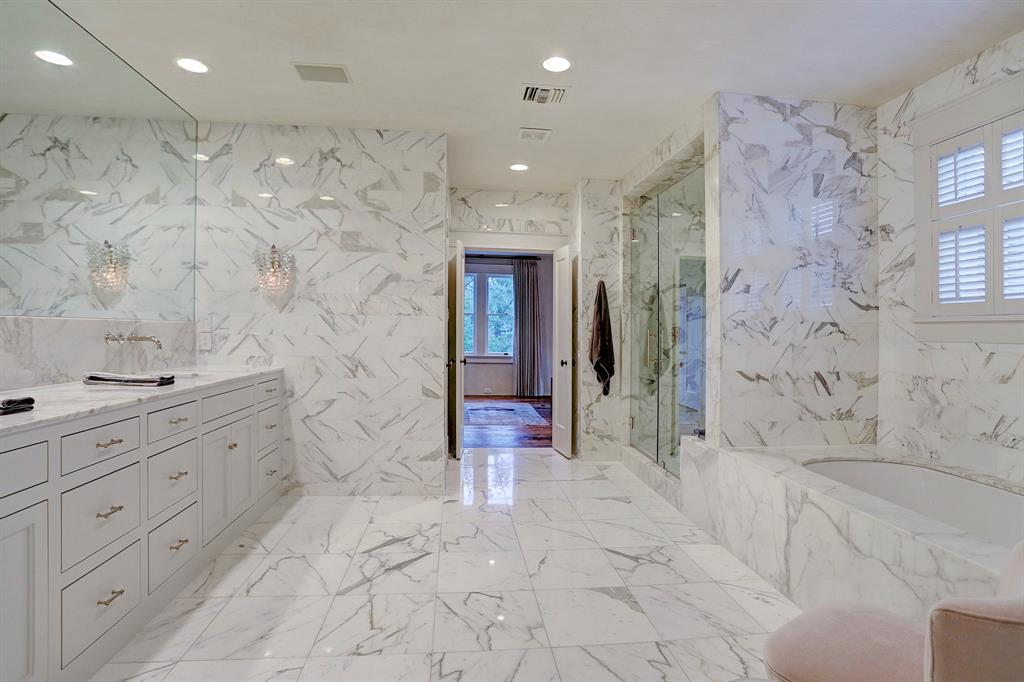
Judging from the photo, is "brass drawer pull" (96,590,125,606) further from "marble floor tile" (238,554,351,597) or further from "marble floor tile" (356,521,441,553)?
"marble floor tile" (356,521,441,553)

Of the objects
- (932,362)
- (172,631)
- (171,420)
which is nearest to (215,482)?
(171,420)

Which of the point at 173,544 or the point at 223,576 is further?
the point at 223,576

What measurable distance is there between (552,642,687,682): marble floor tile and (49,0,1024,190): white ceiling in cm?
269

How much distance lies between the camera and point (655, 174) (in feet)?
13.8

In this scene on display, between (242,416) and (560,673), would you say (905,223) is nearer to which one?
(560,673)

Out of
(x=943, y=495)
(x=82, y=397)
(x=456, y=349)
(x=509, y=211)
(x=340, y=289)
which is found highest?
(x=509, y=211)

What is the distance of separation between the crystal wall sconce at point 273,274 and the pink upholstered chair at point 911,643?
353 cm

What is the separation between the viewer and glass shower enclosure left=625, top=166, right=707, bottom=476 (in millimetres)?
3572

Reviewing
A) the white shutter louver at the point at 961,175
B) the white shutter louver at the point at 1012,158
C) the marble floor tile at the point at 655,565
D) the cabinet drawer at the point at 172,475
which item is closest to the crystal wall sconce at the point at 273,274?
the cabinet drawer at the point at 172,475

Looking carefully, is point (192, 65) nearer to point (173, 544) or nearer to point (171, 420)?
point (171, 420)

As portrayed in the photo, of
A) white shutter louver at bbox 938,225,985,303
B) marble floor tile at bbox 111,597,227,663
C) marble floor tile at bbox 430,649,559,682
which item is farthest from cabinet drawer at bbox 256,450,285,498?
white shutter louver at bbox 938,225,985,303

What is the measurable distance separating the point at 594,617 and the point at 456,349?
3273 mm

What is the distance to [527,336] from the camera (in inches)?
380

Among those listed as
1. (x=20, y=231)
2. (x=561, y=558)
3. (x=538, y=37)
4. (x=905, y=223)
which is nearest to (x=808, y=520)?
(x=561, y=558)
